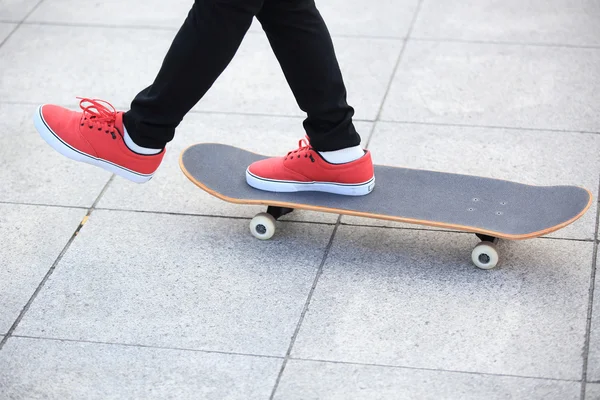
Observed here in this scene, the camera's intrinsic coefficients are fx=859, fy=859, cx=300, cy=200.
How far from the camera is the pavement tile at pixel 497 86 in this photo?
438cm

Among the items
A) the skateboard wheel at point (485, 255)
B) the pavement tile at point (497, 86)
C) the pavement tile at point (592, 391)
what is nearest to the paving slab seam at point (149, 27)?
the pavement tile at point (497, 86)

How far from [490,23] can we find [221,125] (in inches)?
76.1

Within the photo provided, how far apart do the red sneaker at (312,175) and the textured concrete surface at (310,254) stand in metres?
0.21

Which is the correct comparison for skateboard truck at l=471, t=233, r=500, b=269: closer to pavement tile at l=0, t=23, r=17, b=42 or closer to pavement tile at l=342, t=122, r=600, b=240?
pavement tile at l=342, t=122, r=600, b=240

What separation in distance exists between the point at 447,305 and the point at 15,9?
3995 mm

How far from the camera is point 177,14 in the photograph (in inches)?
220

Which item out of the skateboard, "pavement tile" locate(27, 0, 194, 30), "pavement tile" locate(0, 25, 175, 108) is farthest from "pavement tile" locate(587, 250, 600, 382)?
"pavement tile" locate(27, 0, 194, 30)

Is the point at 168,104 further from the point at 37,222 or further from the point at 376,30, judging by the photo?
the point at 376,30

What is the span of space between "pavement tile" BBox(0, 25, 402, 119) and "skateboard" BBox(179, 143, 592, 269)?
3.20ft

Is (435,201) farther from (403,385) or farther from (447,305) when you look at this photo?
(403,385)

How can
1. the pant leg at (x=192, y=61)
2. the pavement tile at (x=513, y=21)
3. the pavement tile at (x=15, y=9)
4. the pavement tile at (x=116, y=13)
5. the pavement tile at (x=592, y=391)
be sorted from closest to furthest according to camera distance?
the pavement tile at (x=592, y=391)
the pant leg at (x=192, y=61)
the pavement tile at (x=513, y=21)
the pavement tile at (x=116, y=13)
the pavement tile at (x=15, y=9)

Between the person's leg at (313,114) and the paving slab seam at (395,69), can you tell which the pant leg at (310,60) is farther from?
the paving slab seam at (395,69)

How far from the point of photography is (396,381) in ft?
9.17

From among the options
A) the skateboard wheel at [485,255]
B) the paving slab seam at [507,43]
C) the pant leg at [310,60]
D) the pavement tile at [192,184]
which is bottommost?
the paving slab seam at [507,43]
